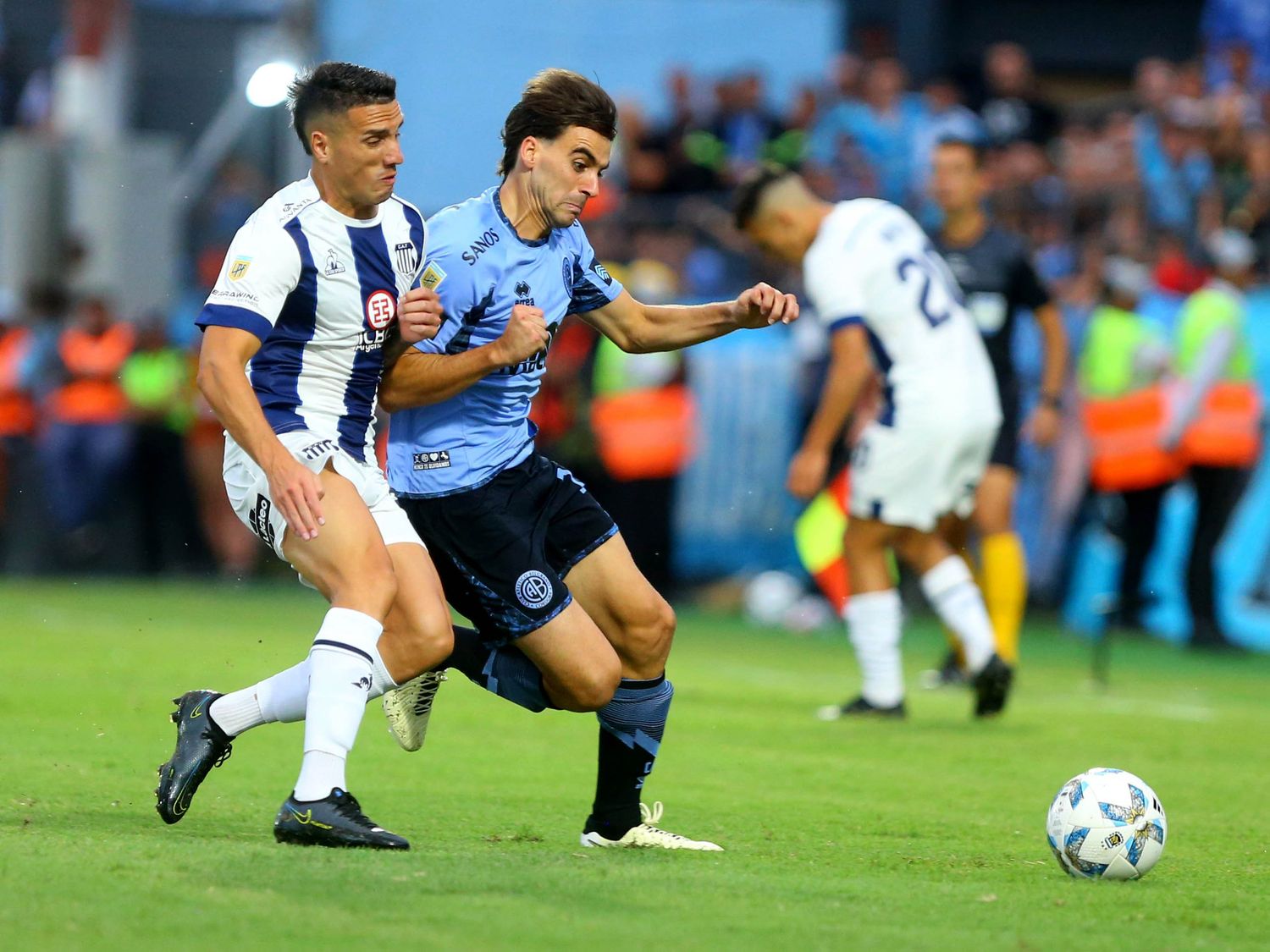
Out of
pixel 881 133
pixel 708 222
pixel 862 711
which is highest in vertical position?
pixel 881 133

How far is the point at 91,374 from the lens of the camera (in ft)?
62.5

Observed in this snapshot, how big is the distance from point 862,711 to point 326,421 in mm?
4410

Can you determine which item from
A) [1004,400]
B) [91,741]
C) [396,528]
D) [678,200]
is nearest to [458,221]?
[396,528]

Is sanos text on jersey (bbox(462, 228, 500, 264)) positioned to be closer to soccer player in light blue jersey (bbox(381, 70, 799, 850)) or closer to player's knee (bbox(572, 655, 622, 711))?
soccer player in light blue jersey (bbox(381, 70, 799, 850))

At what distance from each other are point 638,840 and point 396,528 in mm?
1131

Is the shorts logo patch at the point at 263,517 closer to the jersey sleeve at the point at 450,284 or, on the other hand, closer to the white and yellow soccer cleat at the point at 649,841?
the jersey sleeve at the point at 450,284

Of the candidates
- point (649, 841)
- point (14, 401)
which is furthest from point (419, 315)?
point (14, 401)

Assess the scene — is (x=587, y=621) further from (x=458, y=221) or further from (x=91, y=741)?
(x=91, y=741)

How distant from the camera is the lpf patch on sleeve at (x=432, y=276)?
5887 millimetres

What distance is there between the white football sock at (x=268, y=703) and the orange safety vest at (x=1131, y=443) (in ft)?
31.6

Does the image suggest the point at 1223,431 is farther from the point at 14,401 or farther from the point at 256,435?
the point at 14,401

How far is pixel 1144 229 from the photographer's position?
15766 millimetres

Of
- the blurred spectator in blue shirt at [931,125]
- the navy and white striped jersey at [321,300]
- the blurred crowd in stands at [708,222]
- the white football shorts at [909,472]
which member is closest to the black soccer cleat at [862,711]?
the white football shorts at [909,472]

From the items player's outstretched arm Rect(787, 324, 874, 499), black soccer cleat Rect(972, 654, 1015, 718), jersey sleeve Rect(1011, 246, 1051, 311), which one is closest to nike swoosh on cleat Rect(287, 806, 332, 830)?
player's outstretched arm Rect(787, 324, 874, 499)
